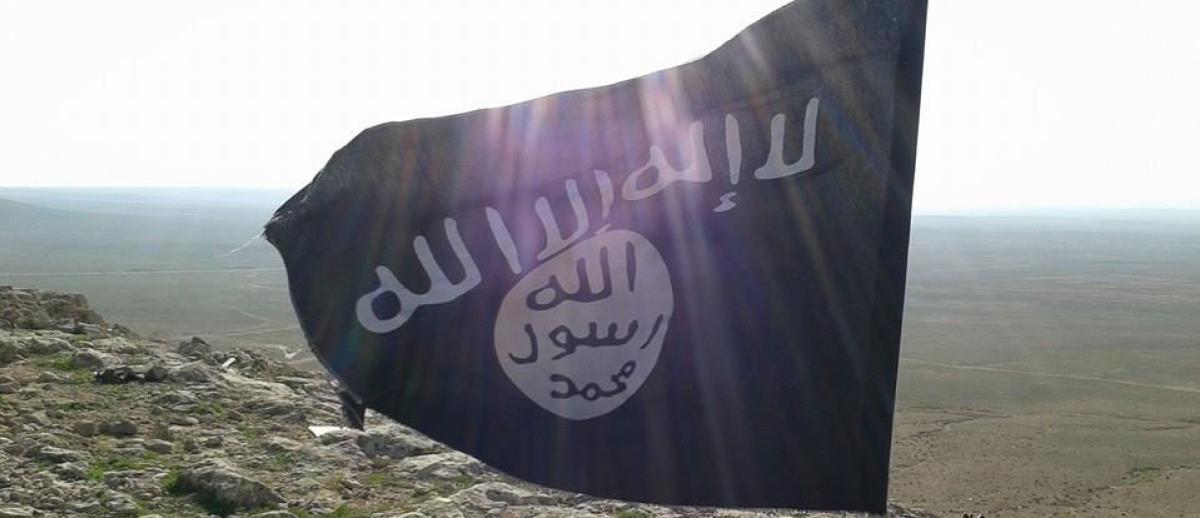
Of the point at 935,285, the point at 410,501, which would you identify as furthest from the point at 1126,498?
the point at 935,285

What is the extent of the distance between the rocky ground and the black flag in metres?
2.06

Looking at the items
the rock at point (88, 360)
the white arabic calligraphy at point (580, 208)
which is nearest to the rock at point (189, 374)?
the rock at point (88, 360)

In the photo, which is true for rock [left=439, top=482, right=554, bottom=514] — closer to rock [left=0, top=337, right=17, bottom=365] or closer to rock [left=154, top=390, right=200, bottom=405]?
rock [left=154, top=390, right=200, bottom=405]

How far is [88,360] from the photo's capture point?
23.8ft

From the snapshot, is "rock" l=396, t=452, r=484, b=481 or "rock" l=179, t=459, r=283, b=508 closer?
"rock" l=179, t=459, r=283, b=508

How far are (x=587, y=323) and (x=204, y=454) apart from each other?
343 cm

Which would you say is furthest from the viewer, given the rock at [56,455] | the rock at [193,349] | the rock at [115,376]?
the rock at [193,349]

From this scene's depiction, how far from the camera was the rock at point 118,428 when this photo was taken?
229 inches

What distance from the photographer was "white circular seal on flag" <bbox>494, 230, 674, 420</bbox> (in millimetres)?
3289

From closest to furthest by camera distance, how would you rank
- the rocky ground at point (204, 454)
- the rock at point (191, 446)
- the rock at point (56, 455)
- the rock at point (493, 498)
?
the rocky ground at point (204, 454) → the rock at point (56, 455) → the rock at point (493, 498) → the rock at point (191, 446)

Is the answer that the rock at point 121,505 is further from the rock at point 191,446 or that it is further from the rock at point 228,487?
the rock at point 191,446

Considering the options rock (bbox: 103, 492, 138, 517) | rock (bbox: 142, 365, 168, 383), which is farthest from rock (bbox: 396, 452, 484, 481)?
rock (bbox: 142, 365, 168, 383)

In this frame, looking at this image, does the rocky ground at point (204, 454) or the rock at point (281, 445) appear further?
the rock at point (281, 445)

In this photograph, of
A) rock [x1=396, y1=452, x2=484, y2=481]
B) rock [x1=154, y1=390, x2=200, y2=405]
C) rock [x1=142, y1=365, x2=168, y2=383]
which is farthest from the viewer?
rock [x1=142, y1=365, x2=168, y2=383]
